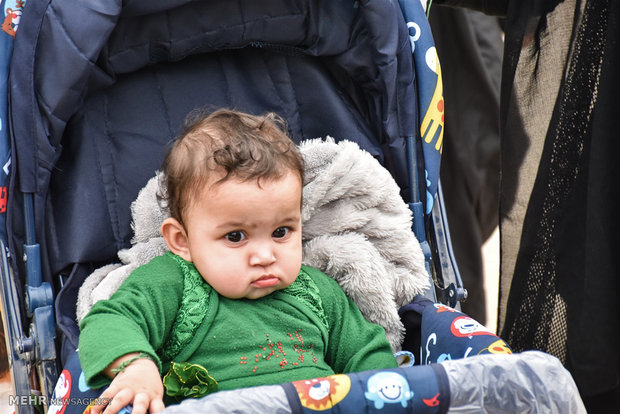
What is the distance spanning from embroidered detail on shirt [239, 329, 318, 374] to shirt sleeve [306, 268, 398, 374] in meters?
0.08

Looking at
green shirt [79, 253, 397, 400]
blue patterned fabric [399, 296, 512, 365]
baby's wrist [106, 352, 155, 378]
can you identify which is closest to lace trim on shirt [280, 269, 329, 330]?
green shirt [79, 253, 397, 400]

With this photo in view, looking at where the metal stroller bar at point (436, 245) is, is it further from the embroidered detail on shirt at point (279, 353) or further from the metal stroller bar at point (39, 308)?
the metal stroller bar at point (39, 308)

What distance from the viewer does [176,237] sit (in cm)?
167

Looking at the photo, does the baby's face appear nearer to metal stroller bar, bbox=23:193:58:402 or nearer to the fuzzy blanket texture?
the fuzzy blanket texture

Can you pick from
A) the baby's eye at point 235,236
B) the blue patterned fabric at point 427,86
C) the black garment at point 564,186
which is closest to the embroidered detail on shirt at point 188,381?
the baby's eye at point 235,236

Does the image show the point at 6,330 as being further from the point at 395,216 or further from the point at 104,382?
the point at 395,216

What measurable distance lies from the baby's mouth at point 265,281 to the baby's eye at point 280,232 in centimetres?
9

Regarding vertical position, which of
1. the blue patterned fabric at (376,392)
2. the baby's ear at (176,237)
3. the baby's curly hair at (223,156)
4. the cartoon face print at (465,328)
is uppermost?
the baby's curly hair at (223,156)

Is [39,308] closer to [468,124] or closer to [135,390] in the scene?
[135,390]

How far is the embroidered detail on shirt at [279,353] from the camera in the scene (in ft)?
5.09

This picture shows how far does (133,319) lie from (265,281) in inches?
10.4

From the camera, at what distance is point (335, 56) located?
1929 mm

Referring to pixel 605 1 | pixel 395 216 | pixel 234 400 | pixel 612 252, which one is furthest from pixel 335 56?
pixel 234 400

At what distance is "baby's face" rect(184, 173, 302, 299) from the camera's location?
5.04 feet
